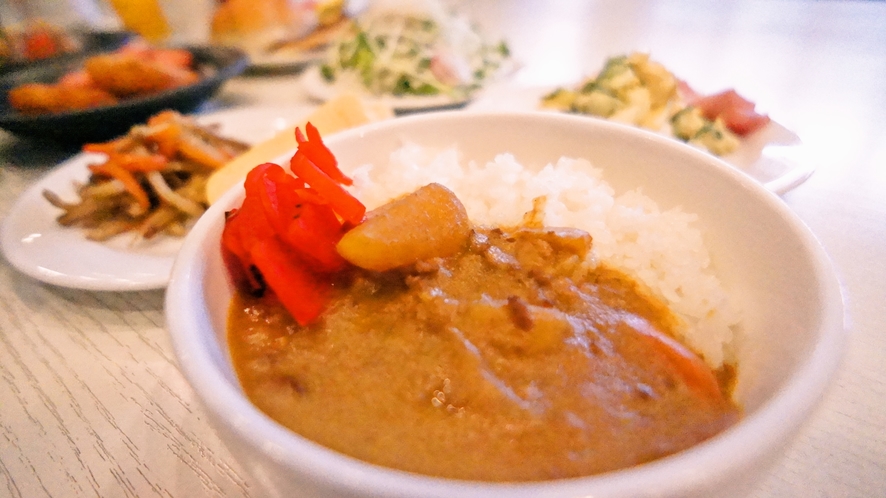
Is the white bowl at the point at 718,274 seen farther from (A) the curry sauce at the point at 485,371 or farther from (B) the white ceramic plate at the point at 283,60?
(B) the white ceramic plate at the point at 283,60

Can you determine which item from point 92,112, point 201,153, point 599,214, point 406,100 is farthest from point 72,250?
point 406,100

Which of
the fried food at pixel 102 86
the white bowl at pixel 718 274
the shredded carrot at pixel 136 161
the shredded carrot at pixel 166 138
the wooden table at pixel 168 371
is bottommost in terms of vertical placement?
the wooden table at pixel 168 371

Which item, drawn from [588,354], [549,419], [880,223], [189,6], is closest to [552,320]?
[588,354]

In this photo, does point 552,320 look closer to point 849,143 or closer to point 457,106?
point 457,106

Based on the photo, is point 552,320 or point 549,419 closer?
point 549,419

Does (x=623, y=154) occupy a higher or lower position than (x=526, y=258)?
higher

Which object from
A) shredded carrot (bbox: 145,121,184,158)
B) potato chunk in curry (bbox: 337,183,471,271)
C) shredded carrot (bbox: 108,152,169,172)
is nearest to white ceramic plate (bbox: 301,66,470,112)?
shredded carrot (bbox: 145,121,184,158)

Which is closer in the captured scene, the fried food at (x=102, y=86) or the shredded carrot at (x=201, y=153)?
the shredded carrot at (x=201, y=153)

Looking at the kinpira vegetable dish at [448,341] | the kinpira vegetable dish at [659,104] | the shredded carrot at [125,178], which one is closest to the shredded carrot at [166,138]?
the shredded carrot at [125,178]
